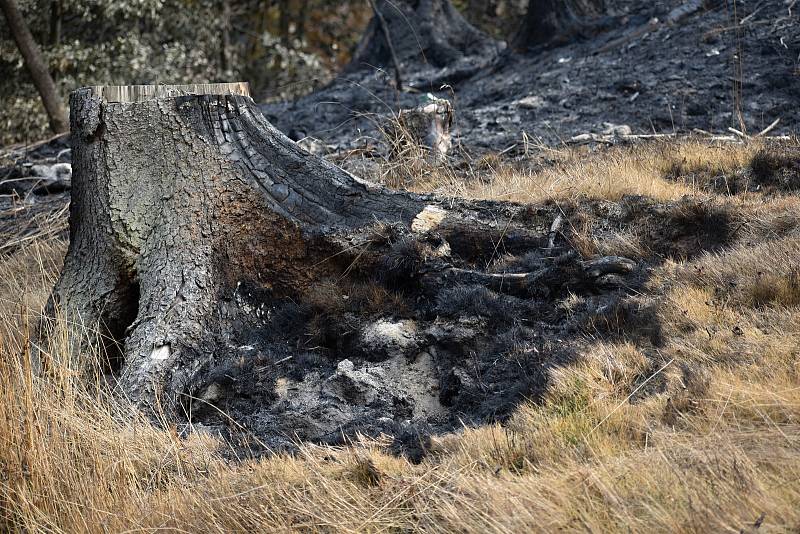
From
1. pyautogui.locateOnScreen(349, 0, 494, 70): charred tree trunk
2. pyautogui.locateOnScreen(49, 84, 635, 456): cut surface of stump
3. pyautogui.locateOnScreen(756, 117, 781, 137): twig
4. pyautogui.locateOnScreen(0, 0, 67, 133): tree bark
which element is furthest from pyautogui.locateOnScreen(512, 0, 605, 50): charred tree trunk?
pyautogui.locateOnScreen(0, 0, 67, 133): tree bark

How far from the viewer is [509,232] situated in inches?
178

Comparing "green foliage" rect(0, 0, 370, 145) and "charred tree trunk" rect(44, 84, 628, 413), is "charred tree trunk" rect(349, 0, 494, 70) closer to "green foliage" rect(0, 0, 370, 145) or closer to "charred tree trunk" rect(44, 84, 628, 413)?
"green foliage" rect(0, 0, 370, 145)

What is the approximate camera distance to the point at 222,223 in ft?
14.6

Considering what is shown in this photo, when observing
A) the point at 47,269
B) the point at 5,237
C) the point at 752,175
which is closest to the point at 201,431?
the point at 47,269

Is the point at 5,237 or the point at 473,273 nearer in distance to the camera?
the point at 473,273

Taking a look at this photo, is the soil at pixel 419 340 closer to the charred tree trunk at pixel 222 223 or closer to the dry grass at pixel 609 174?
the charred tree trunk at pixel 222 223

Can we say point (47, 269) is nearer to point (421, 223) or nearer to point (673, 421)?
point (421, 223)

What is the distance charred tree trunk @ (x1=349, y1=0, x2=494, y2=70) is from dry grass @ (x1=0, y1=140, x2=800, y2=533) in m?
8.91

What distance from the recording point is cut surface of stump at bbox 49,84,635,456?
3938 mm

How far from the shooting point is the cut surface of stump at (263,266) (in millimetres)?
3938

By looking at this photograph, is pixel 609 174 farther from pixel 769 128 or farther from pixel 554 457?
pixel 554 457

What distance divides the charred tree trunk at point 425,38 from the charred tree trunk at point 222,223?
25.6 feet

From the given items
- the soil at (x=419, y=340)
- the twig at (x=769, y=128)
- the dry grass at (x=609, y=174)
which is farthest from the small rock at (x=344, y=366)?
the twig at (x=769, y=128)

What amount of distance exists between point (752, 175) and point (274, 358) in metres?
3.31
